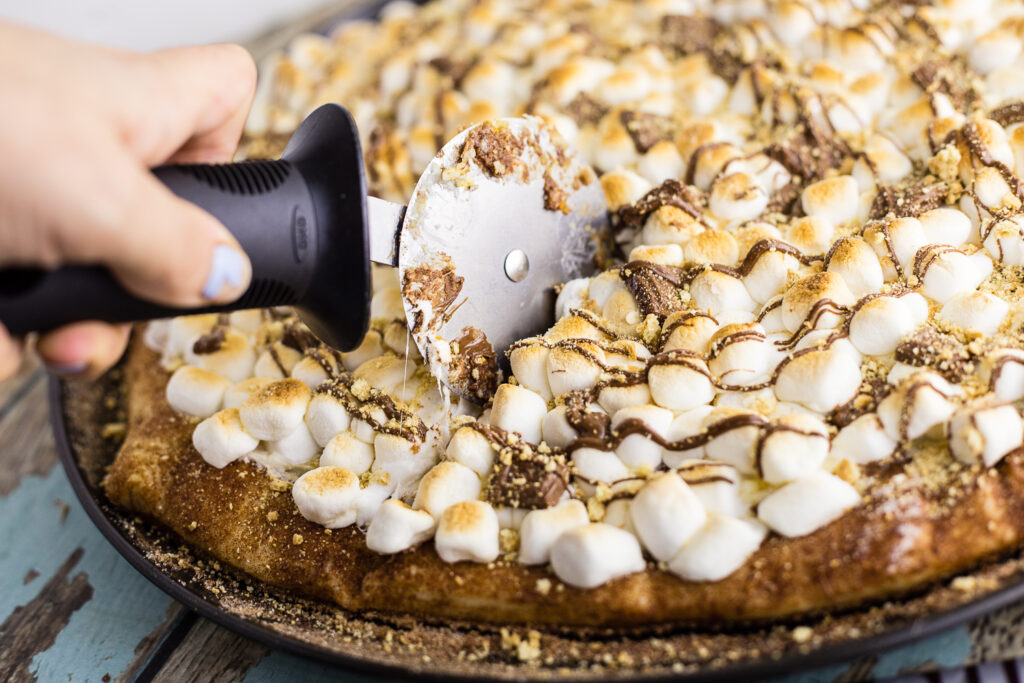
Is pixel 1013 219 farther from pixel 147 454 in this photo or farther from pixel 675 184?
pixel 147 454

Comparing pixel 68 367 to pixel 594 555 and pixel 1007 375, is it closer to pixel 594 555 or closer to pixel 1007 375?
pixel 594 555

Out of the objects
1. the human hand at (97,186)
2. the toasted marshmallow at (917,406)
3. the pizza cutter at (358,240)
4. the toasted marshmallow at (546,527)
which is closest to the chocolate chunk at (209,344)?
the pizza cutter at (358,240)

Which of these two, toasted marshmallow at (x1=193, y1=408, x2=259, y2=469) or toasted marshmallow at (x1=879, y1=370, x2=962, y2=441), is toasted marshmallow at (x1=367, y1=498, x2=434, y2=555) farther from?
toasted marshmallow at (x1=879, y1=370, x2=962, y2=441)

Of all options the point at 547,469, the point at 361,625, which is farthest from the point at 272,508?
the point at 547,469

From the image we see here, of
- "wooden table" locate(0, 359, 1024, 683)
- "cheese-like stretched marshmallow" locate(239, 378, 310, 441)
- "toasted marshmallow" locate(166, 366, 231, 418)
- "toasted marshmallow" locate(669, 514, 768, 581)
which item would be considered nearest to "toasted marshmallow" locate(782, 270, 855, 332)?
"toasted marshmallow" locate(669, 514, 768, 581)

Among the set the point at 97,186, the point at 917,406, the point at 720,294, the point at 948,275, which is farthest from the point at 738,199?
the point at 97,186

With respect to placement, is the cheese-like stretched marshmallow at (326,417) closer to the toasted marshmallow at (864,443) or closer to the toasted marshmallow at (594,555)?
the toasted marshmallow at (594,555)
